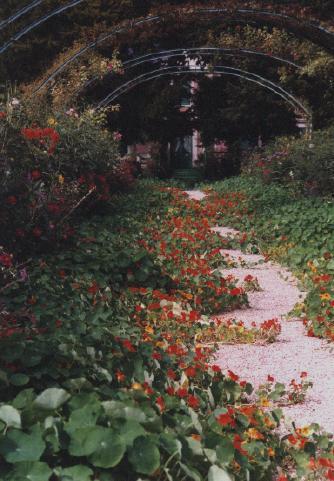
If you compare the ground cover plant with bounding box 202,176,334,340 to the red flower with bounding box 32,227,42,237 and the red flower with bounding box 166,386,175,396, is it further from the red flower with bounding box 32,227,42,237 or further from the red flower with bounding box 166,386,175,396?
the red flower with bounding box 32,227,42,237

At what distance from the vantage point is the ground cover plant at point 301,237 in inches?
197

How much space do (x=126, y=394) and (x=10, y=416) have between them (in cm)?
62

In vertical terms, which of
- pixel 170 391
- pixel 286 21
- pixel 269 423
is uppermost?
pixel 286 21

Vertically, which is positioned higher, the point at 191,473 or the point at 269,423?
the point at 191,473

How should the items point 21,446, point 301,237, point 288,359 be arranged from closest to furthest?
1. point 21,446
2. point 288,359
3. point 301,237

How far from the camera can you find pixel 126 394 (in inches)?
106

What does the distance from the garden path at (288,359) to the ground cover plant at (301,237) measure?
175mm

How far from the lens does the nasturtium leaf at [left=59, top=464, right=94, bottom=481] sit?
1.99m

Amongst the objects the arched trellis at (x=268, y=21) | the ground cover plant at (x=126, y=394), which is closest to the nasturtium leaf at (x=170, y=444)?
the ground cover plant at (x=126, y=394)

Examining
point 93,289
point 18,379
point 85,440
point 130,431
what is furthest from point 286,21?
point 85,440

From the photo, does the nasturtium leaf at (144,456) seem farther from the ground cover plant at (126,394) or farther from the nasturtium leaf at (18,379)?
the nasturtium leaf at (18,379)

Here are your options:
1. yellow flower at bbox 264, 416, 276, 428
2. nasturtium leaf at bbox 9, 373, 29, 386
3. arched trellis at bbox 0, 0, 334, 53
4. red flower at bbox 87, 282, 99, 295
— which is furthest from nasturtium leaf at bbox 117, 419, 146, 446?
arched trellis at bbox 0, 0, 334, 53

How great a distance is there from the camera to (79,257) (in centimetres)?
591

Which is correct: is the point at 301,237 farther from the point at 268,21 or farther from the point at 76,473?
the point at 76,473
